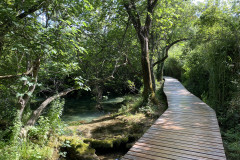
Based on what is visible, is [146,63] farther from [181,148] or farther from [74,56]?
[181,148]

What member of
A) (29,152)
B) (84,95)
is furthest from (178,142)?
(84,95)

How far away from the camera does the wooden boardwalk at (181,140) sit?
3065mm

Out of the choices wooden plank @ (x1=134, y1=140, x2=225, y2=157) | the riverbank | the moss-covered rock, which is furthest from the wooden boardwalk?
the moss-covered rock

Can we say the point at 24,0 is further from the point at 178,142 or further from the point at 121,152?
the point at 121,152

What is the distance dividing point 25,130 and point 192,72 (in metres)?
11.0

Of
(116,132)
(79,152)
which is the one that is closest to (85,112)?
(116,132)

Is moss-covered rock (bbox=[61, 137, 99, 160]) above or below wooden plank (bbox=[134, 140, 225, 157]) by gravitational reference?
below

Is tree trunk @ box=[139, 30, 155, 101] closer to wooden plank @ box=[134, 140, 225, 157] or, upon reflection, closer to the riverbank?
the riverbank

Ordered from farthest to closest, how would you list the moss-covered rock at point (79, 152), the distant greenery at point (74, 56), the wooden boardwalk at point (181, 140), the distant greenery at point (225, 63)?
the distant greenery at point (225, 63) → the moss-covered rock at point (79, 152) → the wooden boardwalk at point (181, 140) → the distant greenery at point (74, 56)

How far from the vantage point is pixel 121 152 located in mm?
5207

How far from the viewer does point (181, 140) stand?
366 centimetres

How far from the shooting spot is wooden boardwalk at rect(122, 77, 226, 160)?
3065mm

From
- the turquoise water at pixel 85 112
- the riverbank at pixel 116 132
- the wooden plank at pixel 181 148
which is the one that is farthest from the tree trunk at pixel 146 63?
the wooden plank at pixel 181 148

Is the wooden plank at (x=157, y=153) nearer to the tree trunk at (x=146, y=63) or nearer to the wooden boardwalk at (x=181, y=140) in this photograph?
the wooden boardwalk at (x=181, y=140)
